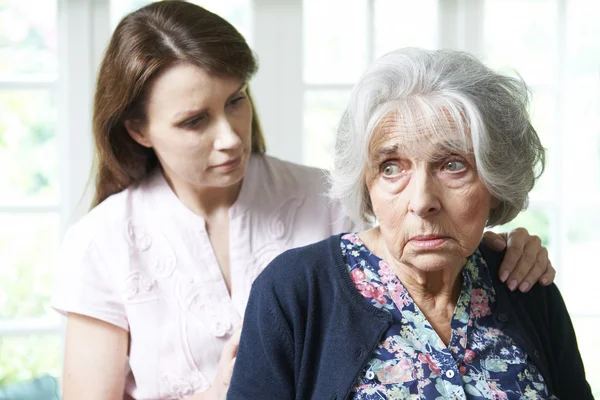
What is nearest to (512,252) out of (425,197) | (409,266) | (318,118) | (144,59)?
(409,266)

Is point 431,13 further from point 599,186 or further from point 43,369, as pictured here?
point 43,369

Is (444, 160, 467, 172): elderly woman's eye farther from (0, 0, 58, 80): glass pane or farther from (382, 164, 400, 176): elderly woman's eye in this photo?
(0, 0, 58, 80): glass pane

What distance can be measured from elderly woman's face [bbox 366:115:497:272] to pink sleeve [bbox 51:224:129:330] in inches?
33.0

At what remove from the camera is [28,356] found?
3.19 meters

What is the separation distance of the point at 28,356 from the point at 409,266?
2.04 metres

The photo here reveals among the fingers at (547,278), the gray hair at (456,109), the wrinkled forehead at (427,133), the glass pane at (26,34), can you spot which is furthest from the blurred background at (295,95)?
the wrinkled forehead at (427,133)

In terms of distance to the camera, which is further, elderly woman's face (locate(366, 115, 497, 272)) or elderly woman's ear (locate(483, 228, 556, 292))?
elderly woman's ear (locate(483, 228, 556, 292))

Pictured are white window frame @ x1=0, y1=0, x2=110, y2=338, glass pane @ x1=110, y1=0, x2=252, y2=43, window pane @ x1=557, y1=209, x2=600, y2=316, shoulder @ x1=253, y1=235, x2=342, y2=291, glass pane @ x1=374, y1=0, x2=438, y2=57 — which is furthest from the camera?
window pane @ x1=557, y1=209, x2=600, y2=316

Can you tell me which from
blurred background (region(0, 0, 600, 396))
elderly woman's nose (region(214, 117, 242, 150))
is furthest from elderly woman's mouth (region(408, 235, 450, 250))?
blurred background (region(0, 0, 600, 396))

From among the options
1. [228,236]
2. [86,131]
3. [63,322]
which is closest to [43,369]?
[63,322]

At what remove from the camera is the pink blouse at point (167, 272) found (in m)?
2.08

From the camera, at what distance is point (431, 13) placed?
327 centimetres

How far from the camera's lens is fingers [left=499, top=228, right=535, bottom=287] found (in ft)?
6.07

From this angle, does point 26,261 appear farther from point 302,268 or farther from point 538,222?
point 538,222
